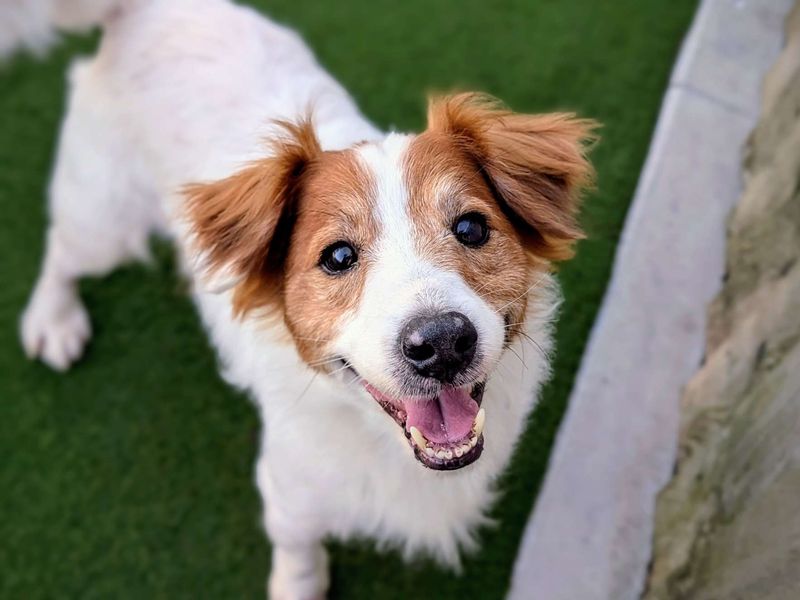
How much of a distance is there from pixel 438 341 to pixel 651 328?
1942mm

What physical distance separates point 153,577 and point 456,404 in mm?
1838

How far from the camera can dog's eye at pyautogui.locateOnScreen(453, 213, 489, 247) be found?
196 cm

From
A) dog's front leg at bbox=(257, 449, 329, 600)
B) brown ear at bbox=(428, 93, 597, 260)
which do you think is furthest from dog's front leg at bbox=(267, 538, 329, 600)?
brown ear at bbox=(428, 93, 597, 260)

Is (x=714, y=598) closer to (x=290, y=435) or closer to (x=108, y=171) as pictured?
(x=290, y=435)

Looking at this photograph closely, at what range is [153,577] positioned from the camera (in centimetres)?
306

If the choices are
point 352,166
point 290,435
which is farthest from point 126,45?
point 290,435


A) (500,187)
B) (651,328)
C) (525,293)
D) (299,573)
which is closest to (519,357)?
(525,293)

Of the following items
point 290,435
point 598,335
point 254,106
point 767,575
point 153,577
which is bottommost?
point 153,577

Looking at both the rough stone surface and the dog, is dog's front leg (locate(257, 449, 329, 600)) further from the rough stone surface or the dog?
the rough stone surface

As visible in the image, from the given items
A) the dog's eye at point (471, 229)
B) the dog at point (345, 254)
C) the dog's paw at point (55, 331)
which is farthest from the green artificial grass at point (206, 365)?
the dog's eye at point (471, 229)

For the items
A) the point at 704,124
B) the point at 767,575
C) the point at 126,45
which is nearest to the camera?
the point at 767,575

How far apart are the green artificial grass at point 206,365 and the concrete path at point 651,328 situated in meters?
0.12

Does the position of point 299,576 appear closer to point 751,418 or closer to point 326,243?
point 326,243

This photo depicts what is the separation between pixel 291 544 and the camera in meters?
2.60
